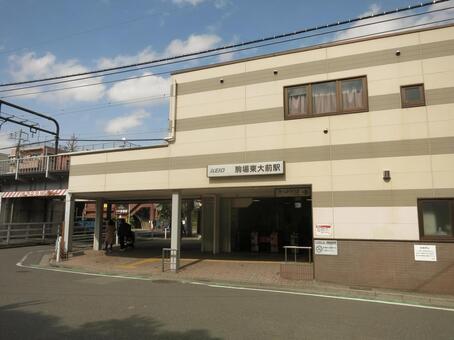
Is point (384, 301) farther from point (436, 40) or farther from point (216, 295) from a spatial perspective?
point (436, 40)

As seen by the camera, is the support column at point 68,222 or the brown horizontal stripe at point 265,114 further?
the support column at point 68,222

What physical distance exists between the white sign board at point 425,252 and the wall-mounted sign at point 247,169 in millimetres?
4779

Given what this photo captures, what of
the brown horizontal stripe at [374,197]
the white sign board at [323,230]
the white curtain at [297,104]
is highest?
the white curtain at [297,104]

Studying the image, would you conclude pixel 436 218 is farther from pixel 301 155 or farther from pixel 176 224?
pixel 176 224

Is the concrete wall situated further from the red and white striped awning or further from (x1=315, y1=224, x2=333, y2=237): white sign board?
the red and white striped awning

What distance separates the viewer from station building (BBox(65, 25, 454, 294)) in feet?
39.7

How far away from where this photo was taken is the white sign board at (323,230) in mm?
12969

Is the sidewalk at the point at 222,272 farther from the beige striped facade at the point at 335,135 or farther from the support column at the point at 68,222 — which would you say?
the beige striped facade at the point at 335,135

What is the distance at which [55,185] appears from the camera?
96.3 ft

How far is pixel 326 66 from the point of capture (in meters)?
14.0

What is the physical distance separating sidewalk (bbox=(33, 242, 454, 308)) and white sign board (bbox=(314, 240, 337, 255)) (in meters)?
0.98

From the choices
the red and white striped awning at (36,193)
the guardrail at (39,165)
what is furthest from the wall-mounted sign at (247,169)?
the red and white striped awning at (36,193)

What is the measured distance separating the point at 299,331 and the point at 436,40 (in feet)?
34.2

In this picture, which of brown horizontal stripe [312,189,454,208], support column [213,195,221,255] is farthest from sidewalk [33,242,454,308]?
brown horizontal stripe [312,189,454,208]
